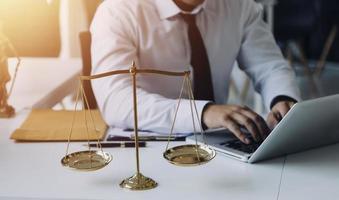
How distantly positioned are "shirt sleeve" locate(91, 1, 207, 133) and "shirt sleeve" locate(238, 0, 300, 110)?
13.5 inches

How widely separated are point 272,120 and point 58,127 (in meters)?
0.55

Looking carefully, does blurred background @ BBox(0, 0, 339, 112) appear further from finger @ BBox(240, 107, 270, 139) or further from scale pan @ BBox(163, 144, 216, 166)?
scale pan @ BBox(163, 144, 216, 166)

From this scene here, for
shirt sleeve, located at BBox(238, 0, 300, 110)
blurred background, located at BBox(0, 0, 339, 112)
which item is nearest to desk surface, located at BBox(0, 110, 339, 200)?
shirt sleeve, located at BBox(238, 0, 300, 110)

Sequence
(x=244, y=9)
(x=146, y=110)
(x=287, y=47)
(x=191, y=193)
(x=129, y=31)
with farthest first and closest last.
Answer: (x=287, y=47)
(x=244, y=9)
(x=129, y=31)
(x=146, y=110)
(x=191, y=193)

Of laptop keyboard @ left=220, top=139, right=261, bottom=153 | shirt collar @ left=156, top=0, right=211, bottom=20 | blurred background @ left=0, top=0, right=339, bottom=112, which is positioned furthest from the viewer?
blurred background @ left=0, top=0, right=339, bottom=112

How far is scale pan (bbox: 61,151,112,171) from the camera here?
1.21 meters

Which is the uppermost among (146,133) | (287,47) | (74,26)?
(74,26)

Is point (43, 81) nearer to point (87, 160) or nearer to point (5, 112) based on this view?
point (5, 112)

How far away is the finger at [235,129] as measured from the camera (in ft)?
4.44

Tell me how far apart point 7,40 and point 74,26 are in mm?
261

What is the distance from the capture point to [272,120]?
4.89 ft

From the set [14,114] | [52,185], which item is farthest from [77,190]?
[14,114]

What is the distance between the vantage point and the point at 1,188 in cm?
120

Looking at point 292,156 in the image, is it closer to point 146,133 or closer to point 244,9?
point 146,133
